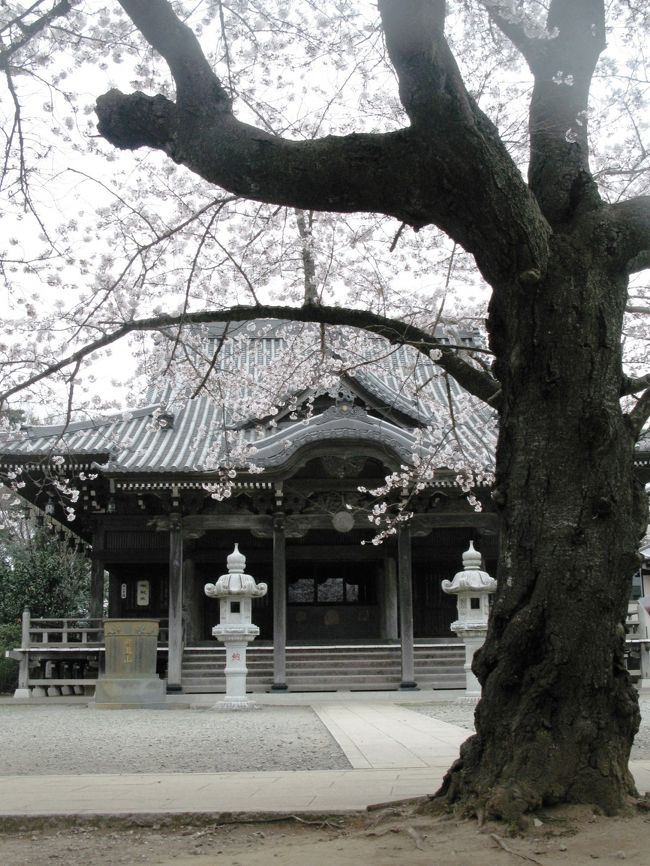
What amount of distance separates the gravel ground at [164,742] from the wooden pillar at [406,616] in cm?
322

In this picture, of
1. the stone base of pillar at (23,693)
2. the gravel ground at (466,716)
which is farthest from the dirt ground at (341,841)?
the stone base of pillar at (23,693)

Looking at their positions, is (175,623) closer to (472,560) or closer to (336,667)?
(336,667)

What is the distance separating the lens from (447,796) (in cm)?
382

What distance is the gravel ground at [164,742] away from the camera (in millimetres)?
6820

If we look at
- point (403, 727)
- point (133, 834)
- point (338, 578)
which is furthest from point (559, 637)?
point (338, 578)

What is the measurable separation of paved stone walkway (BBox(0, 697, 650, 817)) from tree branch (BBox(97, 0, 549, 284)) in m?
2.91

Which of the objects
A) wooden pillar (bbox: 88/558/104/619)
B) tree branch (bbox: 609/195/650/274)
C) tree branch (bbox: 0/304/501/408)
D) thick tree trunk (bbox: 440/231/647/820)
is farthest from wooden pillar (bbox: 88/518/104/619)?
tree branch (bbox: 609/195/650/274)

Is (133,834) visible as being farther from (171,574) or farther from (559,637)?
(171,574)

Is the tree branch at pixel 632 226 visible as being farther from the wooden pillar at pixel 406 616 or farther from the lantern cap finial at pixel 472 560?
the wooden pillar at pixel 406 616

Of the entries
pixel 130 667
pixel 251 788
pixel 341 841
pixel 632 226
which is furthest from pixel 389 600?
pixel 341 841

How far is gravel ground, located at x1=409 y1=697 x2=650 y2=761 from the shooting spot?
23.6 feet

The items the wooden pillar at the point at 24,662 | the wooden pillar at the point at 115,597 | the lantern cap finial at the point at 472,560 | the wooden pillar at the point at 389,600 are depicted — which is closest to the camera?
the lantern cap finial at the point at 472,560

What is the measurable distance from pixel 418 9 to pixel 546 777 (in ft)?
11.2

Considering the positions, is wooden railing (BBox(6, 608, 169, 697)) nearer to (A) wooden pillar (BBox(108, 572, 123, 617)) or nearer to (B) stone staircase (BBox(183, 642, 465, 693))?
(B) stone staircase (BBox(183, 642, 465, 693))
